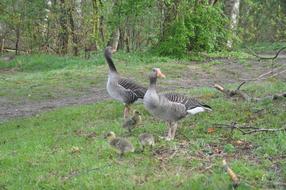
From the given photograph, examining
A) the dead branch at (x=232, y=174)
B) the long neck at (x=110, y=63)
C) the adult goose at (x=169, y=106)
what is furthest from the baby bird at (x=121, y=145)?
the long neck at (x=110, y=63)

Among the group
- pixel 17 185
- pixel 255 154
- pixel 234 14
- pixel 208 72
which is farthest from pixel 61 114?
pixel 234 14

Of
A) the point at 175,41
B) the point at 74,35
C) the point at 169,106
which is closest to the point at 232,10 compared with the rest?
the point at 175,41

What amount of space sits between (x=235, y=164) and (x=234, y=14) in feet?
66.2

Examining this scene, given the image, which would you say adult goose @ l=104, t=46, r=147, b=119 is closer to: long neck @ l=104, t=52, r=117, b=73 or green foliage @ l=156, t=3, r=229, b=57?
long neck @ l=104, t=52, r=117, b=73

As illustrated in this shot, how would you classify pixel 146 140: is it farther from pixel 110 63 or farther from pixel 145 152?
pixel 110 63

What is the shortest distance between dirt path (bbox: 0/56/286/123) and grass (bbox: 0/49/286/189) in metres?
1.07

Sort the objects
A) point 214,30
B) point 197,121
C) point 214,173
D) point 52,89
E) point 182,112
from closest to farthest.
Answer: point 214,173, point 182,112, point 197,121, point 52,89, point 214,30

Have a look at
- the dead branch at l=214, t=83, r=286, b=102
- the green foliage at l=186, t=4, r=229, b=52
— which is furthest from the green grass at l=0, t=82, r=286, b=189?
the green foliage at l=186, t=4, r=229, b=52

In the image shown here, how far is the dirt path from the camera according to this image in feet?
45.5

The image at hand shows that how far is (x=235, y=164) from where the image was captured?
7.14 metres

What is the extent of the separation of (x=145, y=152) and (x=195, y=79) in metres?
9.49

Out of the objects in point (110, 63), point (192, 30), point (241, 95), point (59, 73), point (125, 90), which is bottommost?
point (59, 73)

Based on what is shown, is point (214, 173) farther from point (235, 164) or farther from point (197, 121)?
point (197, 121)

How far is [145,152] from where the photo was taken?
26.4 feet
